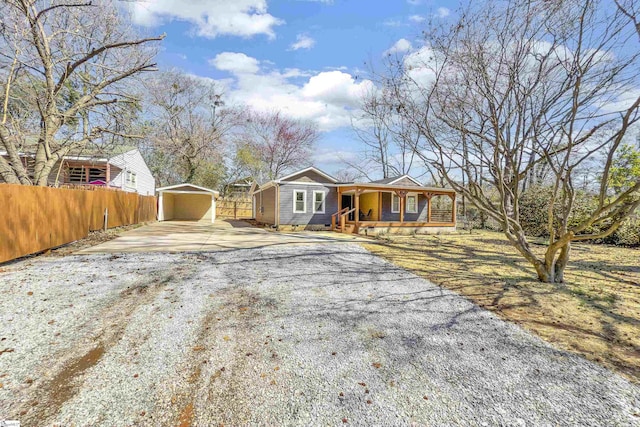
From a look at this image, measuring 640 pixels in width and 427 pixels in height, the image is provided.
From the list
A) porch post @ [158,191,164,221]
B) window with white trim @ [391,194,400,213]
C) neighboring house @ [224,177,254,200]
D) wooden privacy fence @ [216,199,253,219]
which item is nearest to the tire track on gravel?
window with white trim @ [391,194,400,213]

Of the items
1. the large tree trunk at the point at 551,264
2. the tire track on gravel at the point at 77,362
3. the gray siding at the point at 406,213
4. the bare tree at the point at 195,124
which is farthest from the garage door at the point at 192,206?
the large tree trunk at the point at 551,264

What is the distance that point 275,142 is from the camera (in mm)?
29906

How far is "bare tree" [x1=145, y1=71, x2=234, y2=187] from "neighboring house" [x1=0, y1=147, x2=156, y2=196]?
4.94 m

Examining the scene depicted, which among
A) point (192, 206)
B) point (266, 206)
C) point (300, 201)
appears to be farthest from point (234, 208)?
point (300, 201)

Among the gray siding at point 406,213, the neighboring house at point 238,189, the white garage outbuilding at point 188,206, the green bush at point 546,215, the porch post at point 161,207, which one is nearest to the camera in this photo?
the green bush at point 546,215

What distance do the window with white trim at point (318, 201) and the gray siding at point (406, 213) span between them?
344cm

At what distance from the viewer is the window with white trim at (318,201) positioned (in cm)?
1559

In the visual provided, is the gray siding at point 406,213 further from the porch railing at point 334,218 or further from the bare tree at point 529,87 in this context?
the bare tree at point 529,87

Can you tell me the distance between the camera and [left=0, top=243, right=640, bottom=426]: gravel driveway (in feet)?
6.96

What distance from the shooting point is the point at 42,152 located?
8.88m

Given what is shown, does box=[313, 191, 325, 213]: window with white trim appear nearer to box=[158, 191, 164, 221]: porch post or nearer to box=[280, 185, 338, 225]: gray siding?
box=[280, 185, 338, 225]: gray siding

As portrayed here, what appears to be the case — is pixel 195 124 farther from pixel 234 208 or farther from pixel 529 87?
pixel 529 87

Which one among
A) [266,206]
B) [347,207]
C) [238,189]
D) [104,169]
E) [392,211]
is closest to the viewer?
[347,207]

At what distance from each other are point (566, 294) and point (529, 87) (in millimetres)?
3695
